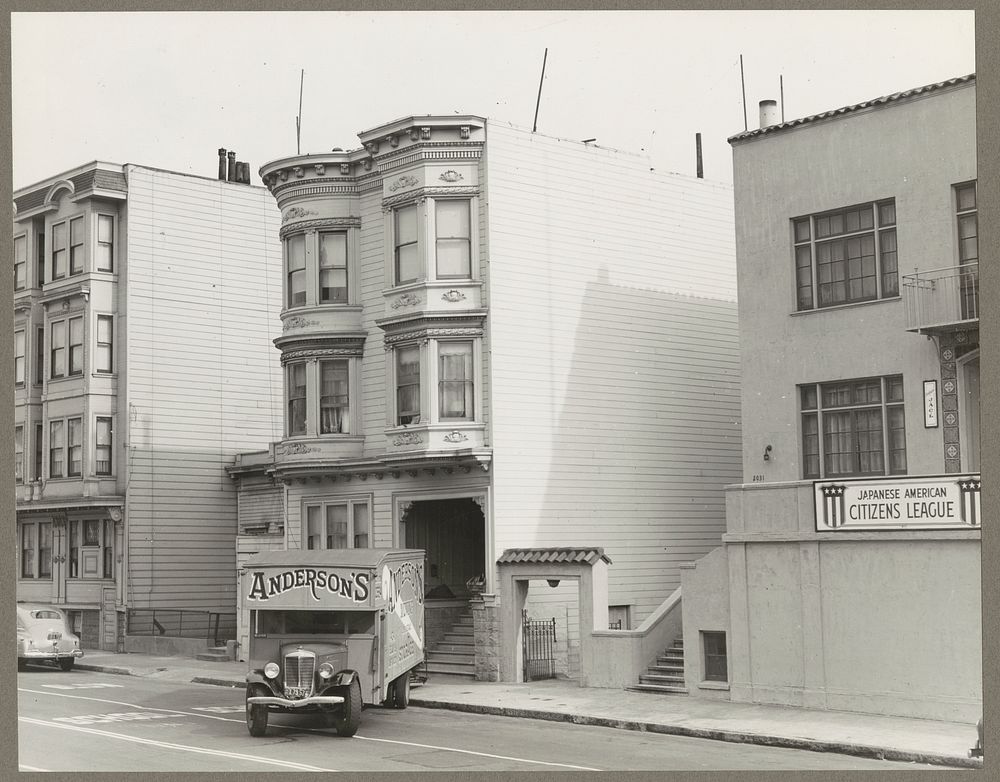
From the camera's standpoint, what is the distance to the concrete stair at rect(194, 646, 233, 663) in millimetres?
37906

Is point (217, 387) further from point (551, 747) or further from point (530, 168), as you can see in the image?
point (551, 747)

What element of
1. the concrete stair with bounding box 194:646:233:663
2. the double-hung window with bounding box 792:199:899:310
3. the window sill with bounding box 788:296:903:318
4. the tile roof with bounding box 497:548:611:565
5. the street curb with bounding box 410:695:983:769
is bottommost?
the street curb with bounding box 410:695:983:769

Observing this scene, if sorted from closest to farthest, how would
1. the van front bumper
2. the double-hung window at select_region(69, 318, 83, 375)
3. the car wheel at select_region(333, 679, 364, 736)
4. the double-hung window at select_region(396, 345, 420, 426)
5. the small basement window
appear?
1. the van front bumper
2. the car wheel at select_region(333, 679, 364, 736)
3. the small basement window
4. the double-hung window at select_region(396, 345, 420, 426)
5. the double-hung window at select_region(69, 318, 83, 375)

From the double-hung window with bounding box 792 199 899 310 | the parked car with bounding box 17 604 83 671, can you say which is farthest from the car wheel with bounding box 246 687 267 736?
the parked car with bounding box 17 604 83 671

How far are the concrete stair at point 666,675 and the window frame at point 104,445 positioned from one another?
20822 millimetres

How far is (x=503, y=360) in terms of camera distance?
3278 centimetres

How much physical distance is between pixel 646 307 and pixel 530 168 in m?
5.02

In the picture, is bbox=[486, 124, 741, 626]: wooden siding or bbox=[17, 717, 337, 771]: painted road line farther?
bbox=[486, 124, 741, 626]: wooden siding

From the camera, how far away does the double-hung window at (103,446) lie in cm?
4253

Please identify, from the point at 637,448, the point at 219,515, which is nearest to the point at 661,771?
the point at 637,448

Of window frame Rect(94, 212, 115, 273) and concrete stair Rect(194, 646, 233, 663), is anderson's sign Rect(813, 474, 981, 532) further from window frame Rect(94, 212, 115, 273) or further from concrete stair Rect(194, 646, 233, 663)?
window frame Rect(94, 212, 115, 273)

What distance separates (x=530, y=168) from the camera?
3350 cm

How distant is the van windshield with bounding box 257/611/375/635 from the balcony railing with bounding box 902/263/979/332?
1154cm

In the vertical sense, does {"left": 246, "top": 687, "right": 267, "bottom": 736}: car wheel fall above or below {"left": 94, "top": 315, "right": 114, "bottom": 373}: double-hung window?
below
